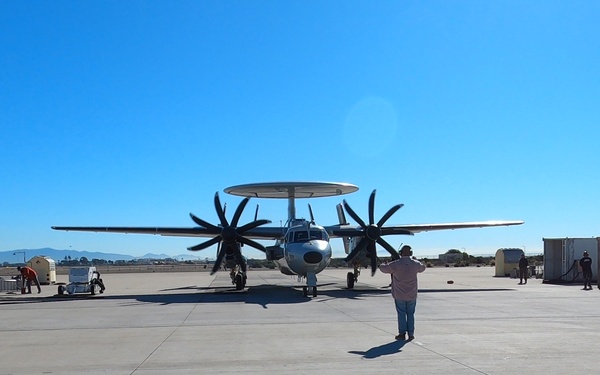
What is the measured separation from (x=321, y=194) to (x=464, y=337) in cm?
2271

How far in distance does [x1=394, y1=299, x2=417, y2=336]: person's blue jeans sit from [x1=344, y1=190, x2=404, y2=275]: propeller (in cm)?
1787

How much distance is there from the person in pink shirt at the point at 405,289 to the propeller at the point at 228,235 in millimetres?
17496

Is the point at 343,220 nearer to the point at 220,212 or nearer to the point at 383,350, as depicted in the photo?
the point at 220,212

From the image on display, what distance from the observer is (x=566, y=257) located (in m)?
34.3

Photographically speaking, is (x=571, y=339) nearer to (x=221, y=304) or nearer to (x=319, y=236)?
(x=221, y=304)

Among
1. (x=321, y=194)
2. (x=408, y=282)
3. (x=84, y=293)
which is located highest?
(x=321, y=194)

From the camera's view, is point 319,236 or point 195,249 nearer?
point 319,236

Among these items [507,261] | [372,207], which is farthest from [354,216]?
[507,261]

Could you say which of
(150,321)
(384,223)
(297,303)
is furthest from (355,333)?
(384,223)

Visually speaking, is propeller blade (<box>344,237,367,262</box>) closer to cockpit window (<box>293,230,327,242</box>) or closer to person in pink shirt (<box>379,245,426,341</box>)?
cockpit window (<box>293,230,327,242</box>)

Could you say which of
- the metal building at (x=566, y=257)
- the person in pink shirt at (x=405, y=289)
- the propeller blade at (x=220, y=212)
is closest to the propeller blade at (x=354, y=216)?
the propeller blade at (x=220, y=212)

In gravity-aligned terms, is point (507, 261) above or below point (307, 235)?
below

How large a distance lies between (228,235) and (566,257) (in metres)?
19.5

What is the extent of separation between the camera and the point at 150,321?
54.5 ft
